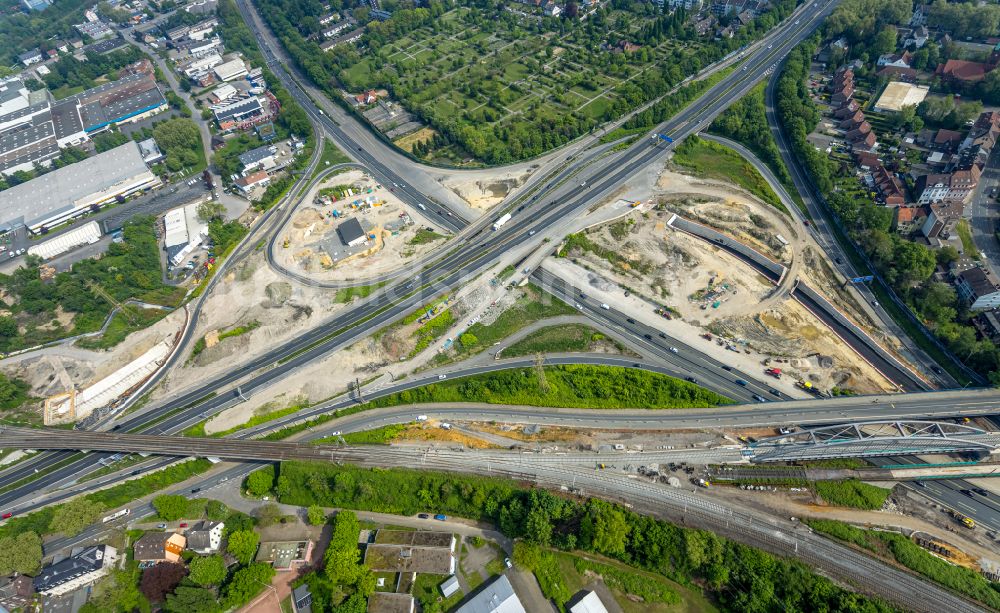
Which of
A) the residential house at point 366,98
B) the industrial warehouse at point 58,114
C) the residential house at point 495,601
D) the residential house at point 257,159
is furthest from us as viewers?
the residential house at point 366,98

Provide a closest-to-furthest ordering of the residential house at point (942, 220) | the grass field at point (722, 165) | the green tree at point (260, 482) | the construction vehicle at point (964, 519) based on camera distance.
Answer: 1. the construction vehicle at point (964, 519)
2. the green tree at point (260, 482)
3. the residential house at point (942, 220)
4. the grass field at point (722, 165)

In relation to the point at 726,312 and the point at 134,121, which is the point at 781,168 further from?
the point at 134,121

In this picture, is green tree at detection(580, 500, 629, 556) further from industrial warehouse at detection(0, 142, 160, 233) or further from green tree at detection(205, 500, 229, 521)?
industrial warehouse at detection(0, 142, 160, 233)

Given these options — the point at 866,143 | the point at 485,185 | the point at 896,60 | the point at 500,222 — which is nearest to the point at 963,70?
the point at 896,60

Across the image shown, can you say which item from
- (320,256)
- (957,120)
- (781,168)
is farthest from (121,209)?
(957,120)

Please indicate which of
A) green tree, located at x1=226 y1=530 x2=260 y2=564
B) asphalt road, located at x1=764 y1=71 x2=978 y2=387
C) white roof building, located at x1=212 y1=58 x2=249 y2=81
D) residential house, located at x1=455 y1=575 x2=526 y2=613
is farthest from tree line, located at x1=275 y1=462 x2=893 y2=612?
white roof building, located at x1=212 y1=58 x2=249 y2=81

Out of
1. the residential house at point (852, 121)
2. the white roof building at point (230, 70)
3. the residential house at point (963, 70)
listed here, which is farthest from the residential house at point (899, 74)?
the white roof building at point (230, 70)

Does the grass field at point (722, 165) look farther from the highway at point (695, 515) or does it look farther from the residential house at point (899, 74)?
the highway at point (695, 515)
